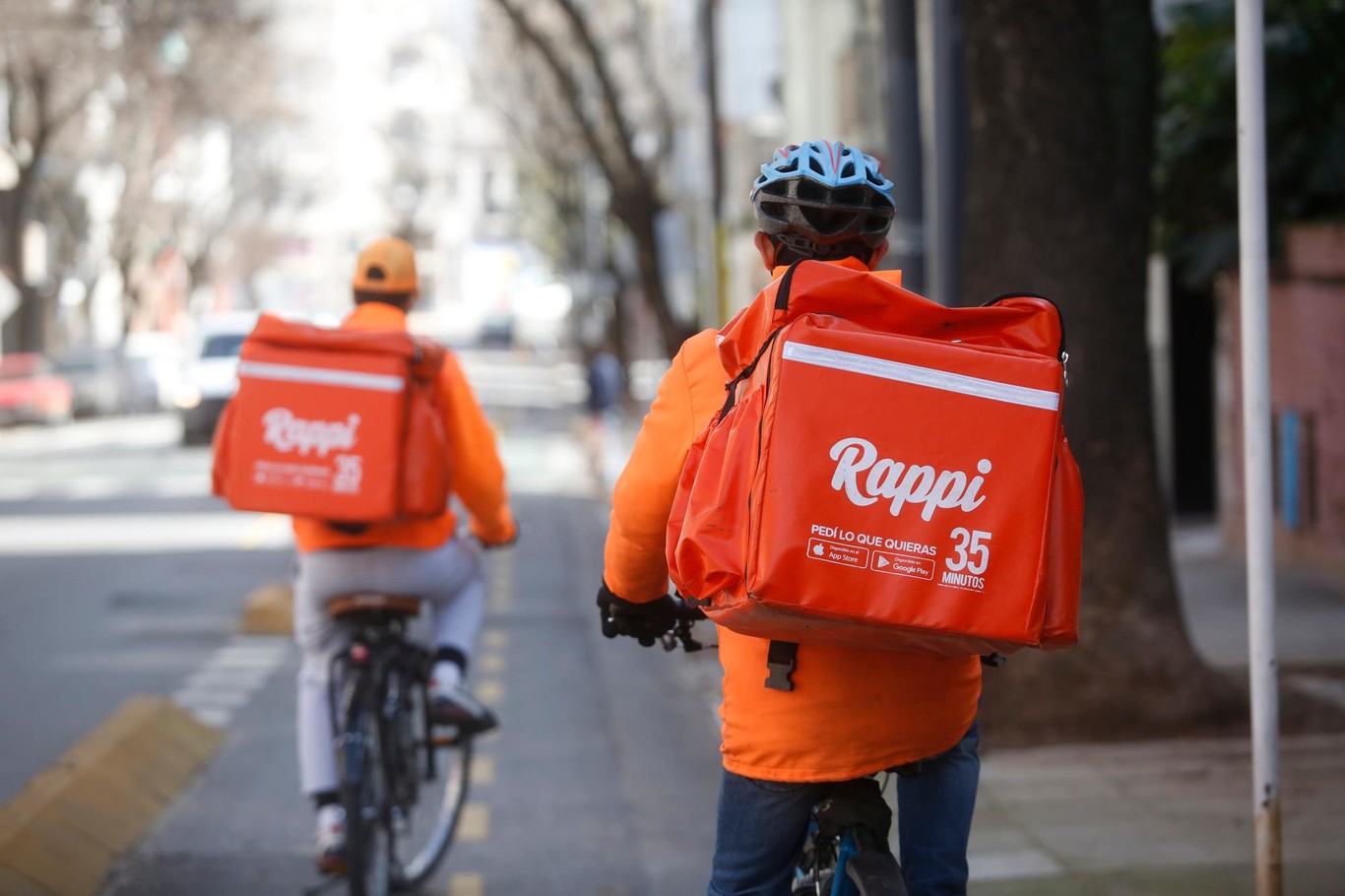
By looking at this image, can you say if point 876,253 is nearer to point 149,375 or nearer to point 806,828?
point 806,828

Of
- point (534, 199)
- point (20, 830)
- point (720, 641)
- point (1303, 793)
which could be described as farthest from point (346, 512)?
point (534, 199)

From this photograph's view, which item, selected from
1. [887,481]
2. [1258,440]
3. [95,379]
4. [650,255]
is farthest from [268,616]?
[95,379]

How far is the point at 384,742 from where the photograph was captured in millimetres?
5914

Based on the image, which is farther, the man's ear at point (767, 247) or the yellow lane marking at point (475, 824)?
the yellow lane marking at point (475, 824)

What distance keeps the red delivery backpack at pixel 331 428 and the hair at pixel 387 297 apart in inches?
17.4

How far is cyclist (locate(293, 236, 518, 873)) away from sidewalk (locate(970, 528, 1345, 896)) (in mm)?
1761

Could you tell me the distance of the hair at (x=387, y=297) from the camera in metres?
6.13

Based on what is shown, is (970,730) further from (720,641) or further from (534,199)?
(534,199)

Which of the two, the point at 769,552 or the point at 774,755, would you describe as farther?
the point at 774,755

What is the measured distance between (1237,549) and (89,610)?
8527 millimetres

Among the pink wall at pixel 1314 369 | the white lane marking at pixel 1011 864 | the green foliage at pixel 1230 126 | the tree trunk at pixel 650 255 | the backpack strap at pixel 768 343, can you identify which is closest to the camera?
the backpack strap at pixel 768 343

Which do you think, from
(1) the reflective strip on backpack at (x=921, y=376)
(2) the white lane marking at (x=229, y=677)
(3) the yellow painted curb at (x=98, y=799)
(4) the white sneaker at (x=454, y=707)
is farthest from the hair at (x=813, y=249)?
(2) the white lane marking at (x=229, y=677)

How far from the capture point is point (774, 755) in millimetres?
3432

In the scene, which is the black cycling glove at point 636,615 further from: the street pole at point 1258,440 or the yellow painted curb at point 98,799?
the yellow painted curb at point 98,799
